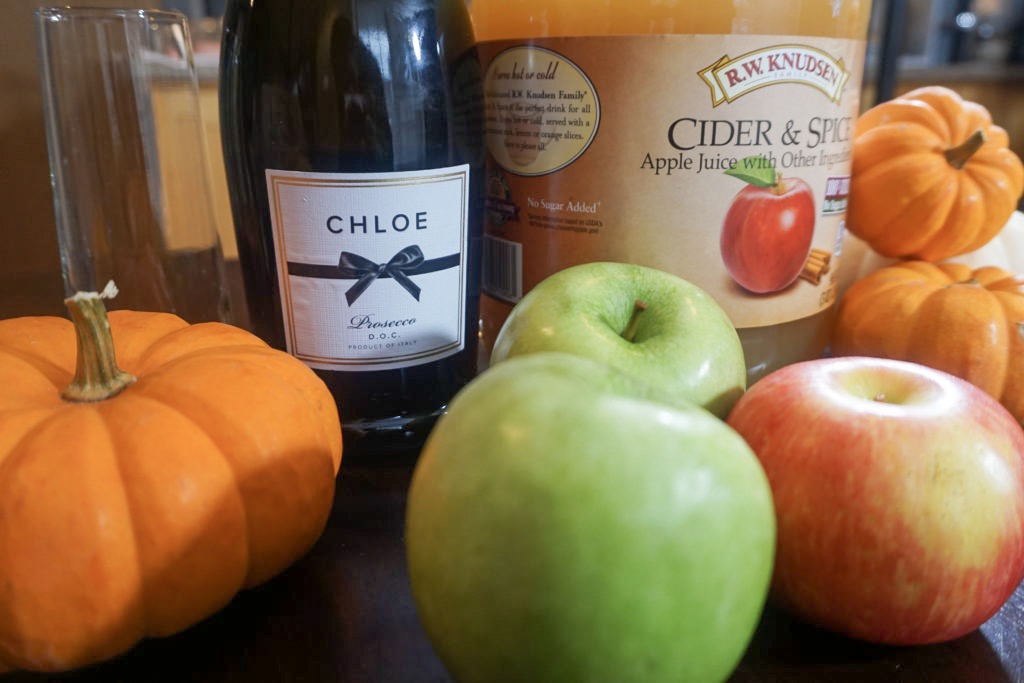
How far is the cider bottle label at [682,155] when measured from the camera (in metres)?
0.48

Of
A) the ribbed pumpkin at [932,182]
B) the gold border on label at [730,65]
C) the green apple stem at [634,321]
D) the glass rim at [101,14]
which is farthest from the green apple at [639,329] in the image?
the glass rim at [101,14]

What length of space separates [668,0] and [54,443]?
1.36 feet

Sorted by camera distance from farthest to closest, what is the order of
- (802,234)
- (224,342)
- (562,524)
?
(802,234) < (224,342) < (562,524)

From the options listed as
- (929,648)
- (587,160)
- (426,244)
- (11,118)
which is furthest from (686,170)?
(11,118)

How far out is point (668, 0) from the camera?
48 cm

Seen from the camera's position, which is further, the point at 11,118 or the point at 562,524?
the point at 11,118

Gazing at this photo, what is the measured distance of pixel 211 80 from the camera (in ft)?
4.44

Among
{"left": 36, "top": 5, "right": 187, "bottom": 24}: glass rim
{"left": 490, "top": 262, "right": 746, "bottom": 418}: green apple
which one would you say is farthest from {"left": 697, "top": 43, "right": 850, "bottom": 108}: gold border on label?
{"left": 36, "top": 5, "right": 187, "bottom": 24}: glass rim

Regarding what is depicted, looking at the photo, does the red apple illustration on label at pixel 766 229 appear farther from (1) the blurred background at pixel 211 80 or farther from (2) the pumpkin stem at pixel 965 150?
(1) the blurred background at pixel 211 80

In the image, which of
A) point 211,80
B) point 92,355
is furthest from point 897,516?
point 211,80

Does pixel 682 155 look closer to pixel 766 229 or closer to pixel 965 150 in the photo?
pixel 766 229

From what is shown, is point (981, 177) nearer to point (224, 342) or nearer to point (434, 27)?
point (434, 27)

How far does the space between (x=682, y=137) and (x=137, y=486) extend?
37cm

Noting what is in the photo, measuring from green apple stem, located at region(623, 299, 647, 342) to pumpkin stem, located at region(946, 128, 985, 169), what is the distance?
1.17 feet
